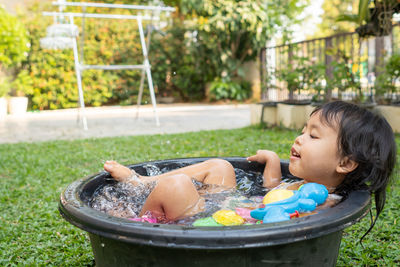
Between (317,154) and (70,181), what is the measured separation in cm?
208

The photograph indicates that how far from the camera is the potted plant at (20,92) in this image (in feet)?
27.6

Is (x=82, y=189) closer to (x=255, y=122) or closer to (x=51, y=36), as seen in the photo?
(x=255, y=122)

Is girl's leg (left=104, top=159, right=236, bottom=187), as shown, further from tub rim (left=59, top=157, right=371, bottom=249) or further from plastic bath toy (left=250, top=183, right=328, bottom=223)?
tub rim (left=59, top=157, right=371, bottom=249)

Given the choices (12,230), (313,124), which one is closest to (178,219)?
(313,124)

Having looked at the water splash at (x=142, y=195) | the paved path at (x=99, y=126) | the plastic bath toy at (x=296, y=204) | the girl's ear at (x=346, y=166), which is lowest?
the paved path at (x=99, y=126)

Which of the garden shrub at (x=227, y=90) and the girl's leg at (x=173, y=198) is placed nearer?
the girl's leg at (x=173, y=198)

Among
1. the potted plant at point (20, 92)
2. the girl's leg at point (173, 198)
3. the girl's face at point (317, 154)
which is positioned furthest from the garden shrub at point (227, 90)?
the girl's leg at point (173, 198)

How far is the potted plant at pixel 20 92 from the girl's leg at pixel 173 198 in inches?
316

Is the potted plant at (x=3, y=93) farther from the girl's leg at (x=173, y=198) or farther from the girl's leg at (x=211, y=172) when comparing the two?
the girl's leg at (x=173, y=198)

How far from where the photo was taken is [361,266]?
64.0 inches

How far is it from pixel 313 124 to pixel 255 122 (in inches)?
167

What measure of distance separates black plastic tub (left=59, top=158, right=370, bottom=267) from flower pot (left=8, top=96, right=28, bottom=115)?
8124 mm

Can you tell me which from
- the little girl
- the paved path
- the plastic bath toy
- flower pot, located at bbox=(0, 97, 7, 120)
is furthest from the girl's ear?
flower pot, located at bbox=(0, 97, 7, 120)

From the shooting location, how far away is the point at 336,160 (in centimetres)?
136
